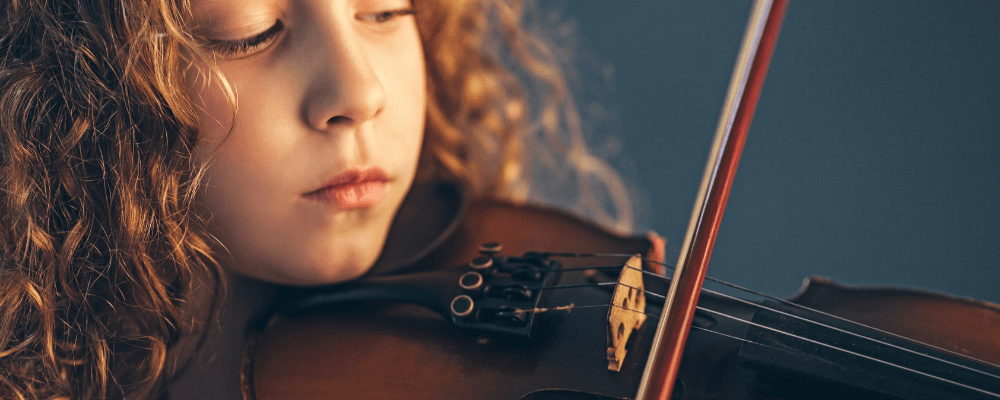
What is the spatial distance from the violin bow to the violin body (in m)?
0.06

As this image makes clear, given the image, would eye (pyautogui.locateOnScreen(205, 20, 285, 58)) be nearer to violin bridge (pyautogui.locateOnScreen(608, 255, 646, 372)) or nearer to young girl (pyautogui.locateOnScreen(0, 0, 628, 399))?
young girl (pyautogui.locateOnScreen(0, 0, 628, 399))

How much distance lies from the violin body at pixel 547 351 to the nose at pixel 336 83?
0.63ft

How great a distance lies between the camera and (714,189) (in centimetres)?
42

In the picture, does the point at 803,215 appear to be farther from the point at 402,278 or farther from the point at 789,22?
the point at 402,278

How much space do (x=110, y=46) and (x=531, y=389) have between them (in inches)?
15.9

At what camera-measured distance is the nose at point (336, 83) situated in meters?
0.44

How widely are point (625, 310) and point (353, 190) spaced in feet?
0.83

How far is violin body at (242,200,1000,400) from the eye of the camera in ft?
1.41

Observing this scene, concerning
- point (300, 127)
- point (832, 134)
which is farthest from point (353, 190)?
point (832, 134)

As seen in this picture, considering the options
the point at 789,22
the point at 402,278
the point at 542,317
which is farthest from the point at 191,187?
the point at 789,22

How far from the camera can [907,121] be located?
843 mm

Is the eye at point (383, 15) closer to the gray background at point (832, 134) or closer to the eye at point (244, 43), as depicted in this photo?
the eye at point (244, 43)

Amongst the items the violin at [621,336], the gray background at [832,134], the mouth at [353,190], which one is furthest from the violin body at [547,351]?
the gray background at [832,134]

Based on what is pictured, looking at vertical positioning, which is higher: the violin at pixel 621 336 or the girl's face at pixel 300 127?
the girl's face at pixel 300 127
